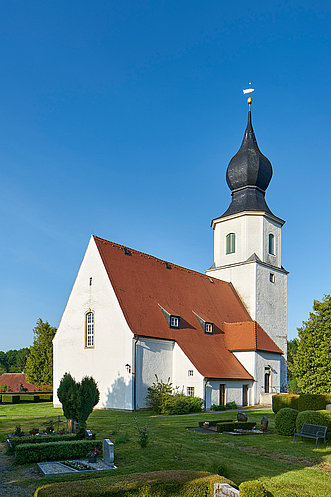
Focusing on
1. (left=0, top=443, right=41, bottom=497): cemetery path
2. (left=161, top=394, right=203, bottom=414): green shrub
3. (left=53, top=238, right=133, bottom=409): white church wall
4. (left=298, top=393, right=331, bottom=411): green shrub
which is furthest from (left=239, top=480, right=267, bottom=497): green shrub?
(left=53, top=238, right=133, bottom=409): white church wall

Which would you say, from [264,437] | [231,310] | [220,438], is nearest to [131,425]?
[220,438]

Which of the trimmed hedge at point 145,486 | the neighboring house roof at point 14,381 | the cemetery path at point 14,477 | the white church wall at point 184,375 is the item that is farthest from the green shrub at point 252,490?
the neighboring house roof at point 14,381

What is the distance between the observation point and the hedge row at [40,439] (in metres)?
14.0

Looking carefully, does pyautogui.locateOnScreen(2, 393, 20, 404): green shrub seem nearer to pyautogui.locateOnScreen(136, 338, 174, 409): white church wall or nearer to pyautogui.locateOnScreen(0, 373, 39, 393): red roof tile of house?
pyautogui.locateOnScreen(136, 338, 174, 409): white church wall

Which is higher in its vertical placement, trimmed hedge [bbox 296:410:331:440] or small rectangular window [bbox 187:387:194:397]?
trimmed hedge [bbox 296:410:331:440]

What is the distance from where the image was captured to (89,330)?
31094mm

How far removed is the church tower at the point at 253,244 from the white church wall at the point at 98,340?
15.7 meters

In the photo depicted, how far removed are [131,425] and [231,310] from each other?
20.2 meters

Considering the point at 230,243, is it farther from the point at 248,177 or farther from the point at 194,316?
the point at 194,316

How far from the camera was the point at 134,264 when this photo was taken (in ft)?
109

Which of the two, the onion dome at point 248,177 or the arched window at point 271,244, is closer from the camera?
the onion dome at point 248,177

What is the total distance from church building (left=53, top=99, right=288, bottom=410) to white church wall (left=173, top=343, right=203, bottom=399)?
7 centimetres

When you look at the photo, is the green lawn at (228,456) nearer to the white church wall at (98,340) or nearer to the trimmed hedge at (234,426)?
the trimmed hedge at (234,426)

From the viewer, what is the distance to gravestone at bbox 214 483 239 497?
329 inches
